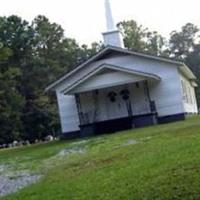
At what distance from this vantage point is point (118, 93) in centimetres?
3262

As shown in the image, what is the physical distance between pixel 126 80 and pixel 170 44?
50.1 metres

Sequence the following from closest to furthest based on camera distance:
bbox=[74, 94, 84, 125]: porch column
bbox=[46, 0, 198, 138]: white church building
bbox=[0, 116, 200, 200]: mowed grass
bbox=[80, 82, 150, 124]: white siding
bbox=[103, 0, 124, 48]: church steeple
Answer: bbox=[0, 116, 200, 200]: mowed grass
bbox=[46, 0, 198, 138]: white church building
bbox=[74, 94, 84, 125]: porch column
bbox=[80, 82, 150, 124]: white siding
bbox=[103, 0, 124, 48]: church steeple

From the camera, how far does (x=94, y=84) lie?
30734 millimetres

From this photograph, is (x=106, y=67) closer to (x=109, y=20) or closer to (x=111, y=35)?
(x=111, y=35)

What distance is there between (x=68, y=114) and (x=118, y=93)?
3.29 m

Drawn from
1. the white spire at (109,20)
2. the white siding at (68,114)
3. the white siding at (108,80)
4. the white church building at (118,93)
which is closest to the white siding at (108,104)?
the white church building at (118,93)

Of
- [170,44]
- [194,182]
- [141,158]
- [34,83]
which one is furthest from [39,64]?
[194,182]

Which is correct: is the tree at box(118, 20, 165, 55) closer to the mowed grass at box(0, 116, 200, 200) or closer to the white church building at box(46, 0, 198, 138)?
the white church building at box(46, 0, 198, 138)

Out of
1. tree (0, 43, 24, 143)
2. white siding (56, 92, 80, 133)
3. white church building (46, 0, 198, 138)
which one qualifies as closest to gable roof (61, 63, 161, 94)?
white church building (46, 0, 198, 138)

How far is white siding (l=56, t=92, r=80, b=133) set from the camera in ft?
108

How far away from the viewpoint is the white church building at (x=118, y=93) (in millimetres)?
30672

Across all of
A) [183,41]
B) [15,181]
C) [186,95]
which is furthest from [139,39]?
[15,181]

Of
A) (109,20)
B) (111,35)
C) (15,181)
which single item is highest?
(109,20)

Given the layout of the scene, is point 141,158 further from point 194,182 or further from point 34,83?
point 34,83
